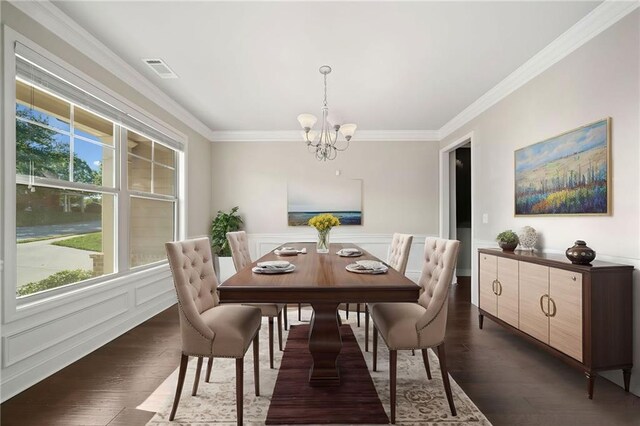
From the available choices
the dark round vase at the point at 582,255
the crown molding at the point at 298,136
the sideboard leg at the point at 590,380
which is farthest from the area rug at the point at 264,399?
the crown molding at the point at 298,136

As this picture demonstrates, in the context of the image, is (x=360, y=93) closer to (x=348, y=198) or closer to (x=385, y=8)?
(x=385, y=8)

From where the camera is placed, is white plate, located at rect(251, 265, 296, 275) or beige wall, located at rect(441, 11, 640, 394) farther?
beige wall, located at rect(441, 11, 640, 394)

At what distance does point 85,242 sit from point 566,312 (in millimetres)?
3941

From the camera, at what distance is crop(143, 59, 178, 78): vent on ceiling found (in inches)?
120

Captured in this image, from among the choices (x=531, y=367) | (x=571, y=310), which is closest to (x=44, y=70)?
(x=571, y=310)

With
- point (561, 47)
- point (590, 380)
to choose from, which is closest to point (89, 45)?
point (561, 47)

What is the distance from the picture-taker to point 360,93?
3795 mm

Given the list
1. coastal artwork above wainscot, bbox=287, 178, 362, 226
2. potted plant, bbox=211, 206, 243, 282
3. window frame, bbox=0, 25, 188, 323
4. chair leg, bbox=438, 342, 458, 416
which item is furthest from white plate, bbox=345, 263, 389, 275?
potted plant, bbox=211, 206, 243, 282

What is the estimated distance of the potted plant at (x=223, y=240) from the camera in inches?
211

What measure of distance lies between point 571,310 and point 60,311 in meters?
3.71

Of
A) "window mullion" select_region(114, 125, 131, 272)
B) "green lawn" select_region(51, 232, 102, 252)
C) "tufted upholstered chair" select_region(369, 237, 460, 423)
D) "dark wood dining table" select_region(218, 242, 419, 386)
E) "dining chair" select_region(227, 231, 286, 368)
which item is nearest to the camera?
"dark wood dining table" select_region(218, 242, 419, 386)

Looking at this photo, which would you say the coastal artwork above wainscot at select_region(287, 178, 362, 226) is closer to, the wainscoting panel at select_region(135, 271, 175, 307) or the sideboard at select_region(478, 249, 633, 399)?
the wainscoting panel at select_region(135, 271, 175, 307)

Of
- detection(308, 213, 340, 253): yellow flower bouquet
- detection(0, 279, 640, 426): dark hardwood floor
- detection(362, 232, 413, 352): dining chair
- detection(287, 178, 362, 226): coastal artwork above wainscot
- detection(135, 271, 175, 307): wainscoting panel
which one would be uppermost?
detection(287, 178, 362, 226): coastal artwork above wainscot

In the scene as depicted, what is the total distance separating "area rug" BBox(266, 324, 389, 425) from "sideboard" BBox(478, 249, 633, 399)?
→ 4.46 ft
